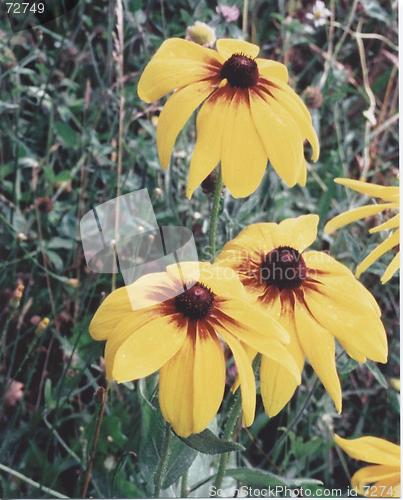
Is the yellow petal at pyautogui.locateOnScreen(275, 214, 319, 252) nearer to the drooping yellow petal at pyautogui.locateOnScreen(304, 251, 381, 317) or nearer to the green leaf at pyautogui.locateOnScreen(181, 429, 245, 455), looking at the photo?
the drooping yellow petal at pyautogui.locateOnScreen(304, 251, 381, 317)

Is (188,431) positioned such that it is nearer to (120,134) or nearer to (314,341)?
(314,341)

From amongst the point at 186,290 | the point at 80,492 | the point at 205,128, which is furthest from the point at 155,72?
the point at 80,492

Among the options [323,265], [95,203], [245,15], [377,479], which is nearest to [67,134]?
[95,203]

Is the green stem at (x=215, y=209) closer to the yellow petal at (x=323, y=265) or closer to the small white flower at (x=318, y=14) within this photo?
the yellow petal at (x=323, y=265)

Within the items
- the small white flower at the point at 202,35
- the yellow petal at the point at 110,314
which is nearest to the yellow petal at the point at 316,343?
the yellow petal at the point at 110,314

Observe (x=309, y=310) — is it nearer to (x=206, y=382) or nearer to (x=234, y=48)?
(x=206, y=382)
